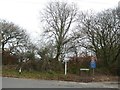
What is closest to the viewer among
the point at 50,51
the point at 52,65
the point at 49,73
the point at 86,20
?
the point at 49,73

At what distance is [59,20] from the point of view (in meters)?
48.8

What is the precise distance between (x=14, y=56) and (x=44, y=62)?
5954mm

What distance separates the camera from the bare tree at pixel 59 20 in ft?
158

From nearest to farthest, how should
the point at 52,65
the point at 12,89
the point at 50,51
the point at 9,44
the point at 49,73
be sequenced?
the point at 12,89 → the point at 49,73 → the point at 52,65 → the point at 50,51 → the point at 9,44

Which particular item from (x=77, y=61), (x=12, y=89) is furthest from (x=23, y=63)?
(x=12, y=89)

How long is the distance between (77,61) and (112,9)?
9.63 m

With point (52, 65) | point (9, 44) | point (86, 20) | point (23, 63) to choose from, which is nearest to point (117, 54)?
point (86, 20)

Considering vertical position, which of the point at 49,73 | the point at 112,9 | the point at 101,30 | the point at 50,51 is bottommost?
the point at 49,73

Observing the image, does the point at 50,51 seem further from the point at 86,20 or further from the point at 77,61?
the point at 86,20

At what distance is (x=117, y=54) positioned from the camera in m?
44.5

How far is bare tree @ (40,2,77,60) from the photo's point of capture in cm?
4809

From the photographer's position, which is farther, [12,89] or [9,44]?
[9,44]

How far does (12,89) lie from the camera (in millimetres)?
18016

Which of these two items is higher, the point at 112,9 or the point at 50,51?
the point at 112,9
